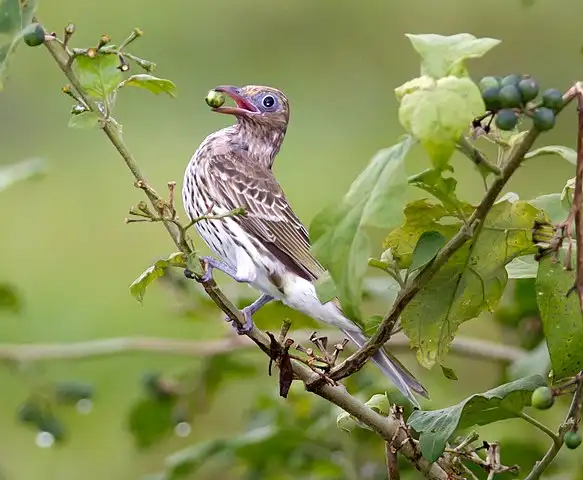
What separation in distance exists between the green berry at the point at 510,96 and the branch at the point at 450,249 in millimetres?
50

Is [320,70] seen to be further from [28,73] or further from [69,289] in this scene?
[69,289]

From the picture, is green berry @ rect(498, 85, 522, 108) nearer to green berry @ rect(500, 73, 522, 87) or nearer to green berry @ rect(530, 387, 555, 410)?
green berry @ rect(500, 73, 522, 87)

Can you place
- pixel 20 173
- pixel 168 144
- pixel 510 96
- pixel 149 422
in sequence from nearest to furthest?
pixel 510 96 < pixel 20 173 < pixel 149 422 < pixel 168 144

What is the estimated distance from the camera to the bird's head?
3.67 metres

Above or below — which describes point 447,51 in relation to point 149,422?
above

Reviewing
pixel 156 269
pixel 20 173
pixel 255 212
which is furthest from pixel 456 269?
pixel 20 173

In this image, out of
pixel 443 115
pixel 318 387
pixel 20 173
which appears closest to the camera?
pixel 443 115

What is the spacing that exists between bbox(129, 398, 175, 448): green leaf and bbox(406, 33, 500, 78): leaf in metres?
2.47

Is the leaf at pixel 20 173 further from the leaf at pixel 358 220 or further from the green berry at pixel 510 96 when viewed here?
the green berry at pixel 510 96

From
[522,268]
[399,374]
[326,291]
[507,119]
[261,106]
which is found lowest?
[399,374]

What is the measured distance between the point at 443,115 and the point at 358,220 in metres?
0.24

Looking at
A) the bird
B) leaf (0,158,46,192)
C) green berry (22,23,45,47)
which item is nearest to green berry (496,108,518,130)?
green berry (22,23,45,47)

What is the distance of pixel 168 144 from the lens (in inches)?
398

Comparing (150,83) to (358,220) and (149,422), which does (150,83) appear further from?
(149,422)
